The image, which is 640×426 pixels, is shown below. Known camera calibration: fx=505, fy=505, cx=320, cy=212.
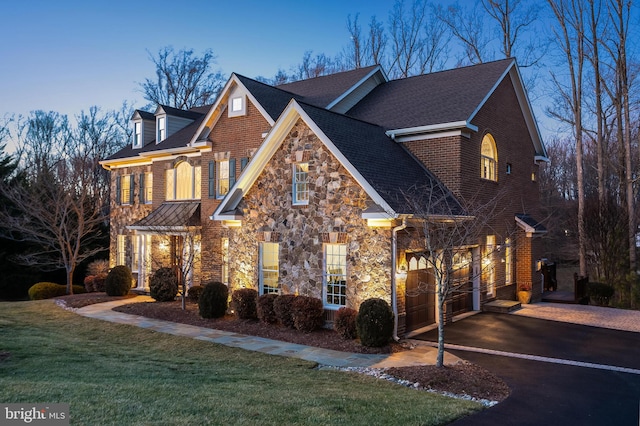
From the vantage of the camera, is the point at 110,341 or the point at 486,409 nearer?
the point at 486,409

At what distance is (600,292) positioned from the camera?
67.1 ft

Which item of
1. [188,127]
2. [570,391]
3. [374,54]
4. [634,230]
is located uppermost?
[374,54]

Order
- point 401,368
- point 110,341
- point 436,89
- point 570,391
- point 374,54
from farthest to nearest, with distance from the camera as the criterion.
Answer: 1. point 374,54
2. point 436,89
3. point 110,341
4. point 401,368
5. point 570,391

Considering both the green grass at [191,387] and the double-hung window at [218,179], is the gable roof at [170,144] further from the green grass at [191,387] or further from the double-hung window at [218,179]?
the green grass at [191,387]

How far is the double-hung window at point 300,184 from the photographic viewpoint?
14852 millimetres

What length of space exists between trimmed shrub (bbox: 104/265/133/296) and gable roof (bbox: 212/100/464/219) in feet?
26.8

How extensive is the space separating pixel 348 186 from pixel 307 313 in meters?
3.63

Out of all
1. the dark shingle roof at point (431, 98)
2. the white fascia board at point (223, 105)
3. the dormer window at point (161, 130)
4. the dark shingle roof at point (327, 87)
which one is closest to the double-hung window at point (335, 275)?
the dark shingle roof at point (431, 98)

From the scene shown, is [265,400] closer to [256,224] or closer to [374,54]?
[256,224]

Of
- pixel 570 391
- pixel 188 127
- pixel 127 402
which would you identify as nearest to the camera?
pixel 127 402

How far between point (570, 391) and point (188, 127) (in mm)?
20932

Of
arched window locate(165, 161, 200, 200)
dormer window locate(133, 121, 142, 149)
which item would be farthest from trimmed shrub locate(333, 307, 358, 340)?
dormer window locate(133, 121, 142, 149)

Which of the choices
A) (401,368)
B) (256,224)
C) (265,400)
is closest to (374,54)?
(256,224)

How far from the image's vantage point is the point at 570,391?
361 inches
